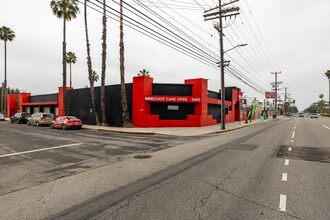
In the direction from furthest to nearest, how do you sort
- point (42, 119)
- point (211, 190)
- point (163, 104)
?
1. point (42, 119)
2. point (163, 104)
3. point (211, 190)

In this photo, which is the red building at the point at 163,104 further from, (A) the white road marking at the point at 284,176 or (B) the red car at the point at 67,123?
(A) the white road marking at the point at 284,176

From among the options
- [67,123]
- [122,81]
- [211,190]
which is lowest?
[211,190]

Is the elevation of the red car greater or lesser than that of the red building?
lesser

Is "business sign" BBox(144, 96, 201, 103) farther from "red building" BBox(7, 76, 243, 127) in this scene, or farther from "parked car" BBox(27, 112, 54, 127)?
"parked car" BBox(27, 112, 54, 127)

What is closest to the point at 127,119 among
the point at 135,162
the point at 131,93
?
the point at 131,93

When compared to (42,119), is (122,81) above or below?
above

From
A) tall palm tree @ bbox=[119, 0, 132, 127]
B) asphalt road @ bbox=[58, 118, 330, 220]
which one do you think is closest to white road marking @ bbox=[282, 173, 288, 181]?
asphalt road @ bbox=[58, 118, 330, 220]

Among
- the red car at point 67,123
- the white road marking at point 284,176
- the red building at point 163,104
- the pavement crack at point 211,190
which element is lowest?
the pavement crack at point 211,190

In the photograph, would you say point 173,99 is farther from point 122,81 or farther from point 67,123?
point 67,123

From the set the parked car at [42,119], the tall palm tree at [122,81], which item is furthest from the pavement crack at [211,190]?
the parked car at [42,119]

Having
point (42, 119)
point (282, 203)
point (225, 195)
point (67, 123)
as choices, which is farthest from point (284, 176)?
point (42, 119)

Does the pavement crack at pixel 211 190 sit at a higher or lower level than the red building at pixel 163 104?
lower

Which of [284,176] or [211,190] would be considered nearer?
[211,190]

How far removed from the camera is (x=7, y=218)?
3.77 m
